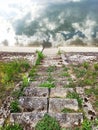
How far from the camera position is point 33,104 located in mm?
9703

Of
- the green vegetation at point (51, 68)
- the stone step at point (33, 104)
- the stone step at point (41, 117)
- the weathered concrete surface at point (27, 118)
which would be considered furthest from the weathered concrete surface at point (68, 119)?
the green vegetation at point (51, 68)

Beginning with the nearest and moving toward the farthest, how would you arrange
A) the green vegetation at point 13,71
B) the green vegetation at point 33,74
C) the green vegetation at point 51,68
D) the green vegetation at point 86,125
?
1. the green vegetation at point 86,125
2. the green vegetation at point 13,71
3. the green vegetation at point 33,74
4. the green vegetation at point 51,68

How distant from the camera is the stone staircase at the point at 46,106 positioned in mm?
8695

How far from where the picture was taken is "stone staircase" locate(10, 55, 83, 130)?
8.70 metres

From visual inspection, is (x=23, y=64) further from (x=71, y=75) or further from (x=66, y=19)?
(x=66, y=19)

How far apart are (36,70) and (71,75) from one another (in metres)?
1.73

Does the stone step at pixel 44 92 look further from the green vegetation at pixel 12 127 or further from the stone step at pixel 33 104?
the green vegetation at pixel 12 127

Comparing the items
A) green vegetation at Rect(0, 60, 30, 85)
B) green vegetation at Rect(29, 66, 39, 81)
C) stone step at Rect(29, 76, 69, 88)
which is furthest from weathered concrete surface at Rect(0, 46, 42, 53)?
stone step at Rect(29, 76, 69, 88)

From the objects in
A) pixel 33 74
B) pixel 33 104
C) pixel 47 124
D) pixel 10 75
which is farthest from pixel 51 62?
pixel 47 124

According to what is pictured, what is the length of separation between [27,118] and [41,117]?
0.32 metres

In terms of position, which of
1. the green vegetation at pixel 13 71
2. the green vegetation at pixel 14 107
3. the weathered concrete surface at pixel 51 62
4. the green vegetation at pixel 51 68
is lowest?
the weathered concrete surface at pixel 51 62

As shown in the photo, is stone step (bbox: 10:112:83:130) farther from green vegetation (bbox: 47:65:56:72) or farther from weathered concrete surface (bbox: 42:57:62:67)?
weathered concrete surface (bbox: 42:57:62:67)

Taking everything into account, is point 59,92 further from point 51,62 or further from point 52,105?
point 51,62

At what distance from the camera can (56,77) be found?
13141mm
